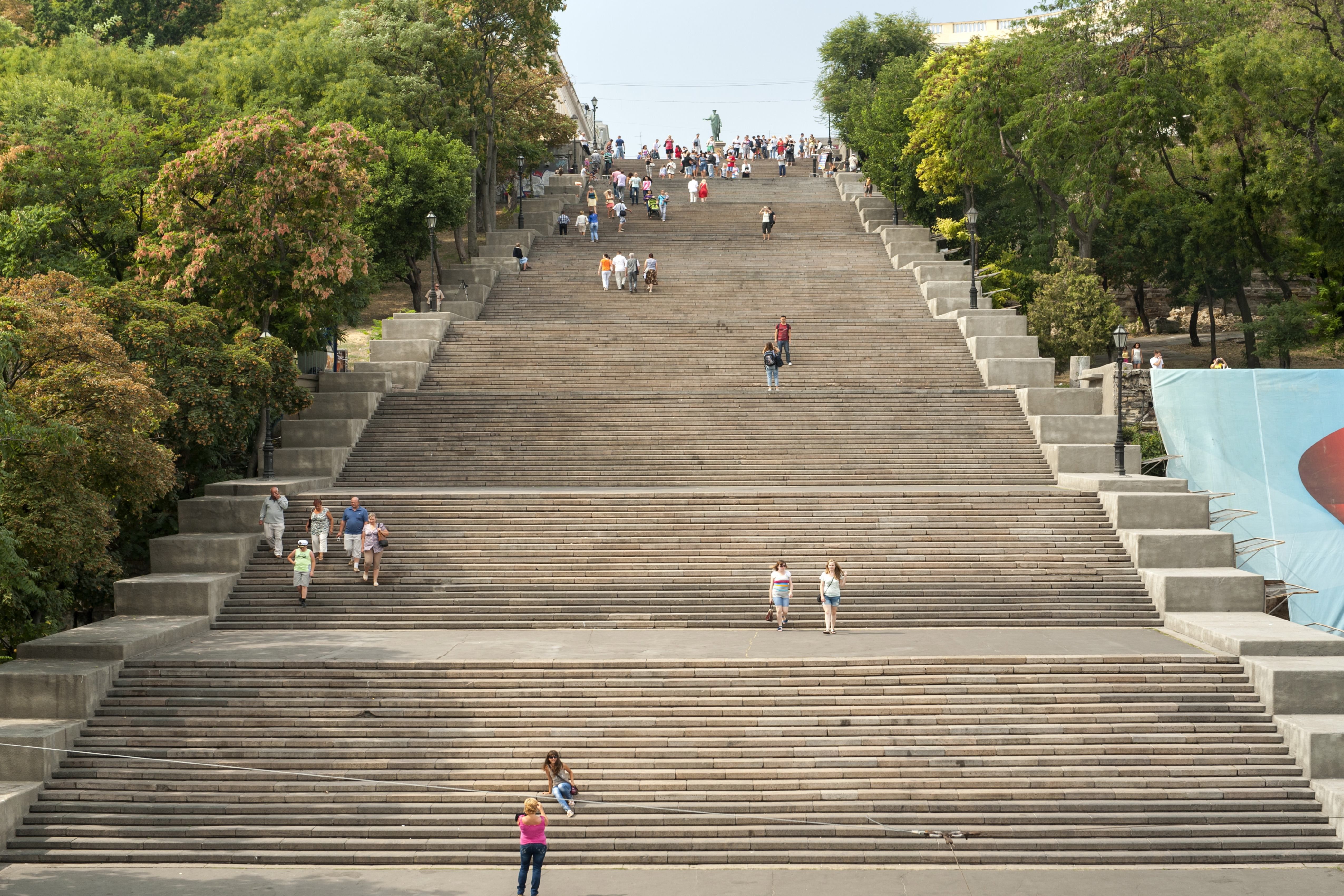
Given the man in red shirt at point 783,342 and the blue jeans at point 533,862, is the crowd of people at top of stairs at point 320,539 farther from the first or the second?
the man in red shirt at point 783,342

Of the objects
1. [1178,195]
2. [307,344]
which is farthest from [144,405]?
[1178,195]

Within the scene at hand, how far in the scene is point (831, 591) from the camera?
18.1m

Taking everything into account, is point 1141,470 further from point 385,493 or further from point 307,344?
point 307,344

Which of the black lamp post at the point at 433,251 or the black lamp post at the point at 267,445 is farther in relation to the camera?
the black lamp post at the point at 433,251

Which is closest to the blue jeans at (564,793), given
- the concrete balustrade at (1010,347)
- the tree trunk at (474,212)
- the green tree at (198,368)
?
the green tree at (198,368)

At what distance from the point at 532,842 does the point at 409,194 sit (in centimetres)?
2549

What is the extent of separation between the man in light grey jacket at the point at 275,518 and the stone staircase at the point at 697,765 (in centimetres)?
429

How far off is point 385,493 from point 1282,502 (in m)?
17.9

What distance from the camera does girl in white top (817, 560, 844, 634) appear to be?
18109 millimetres

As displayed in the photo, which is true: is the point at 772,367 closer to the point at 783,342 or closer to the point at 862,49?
the point at 783,342

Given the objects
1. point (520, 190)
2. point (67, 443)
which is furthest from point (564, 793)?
point (520, 190)

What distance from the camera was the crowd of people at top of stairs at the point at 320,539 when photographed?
19.7m

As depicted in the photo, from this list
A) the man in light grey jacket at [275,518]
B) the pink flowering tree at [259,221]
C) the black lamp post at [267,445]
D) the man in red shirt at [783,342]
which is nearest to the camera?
the man in light grey jacket at [275,518]

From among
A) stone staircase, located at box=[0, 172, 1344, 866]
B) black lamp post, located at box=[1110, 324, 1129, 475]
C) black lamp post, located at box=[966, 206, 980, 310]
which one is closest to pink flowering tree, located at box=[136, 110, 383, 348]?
stone staircase, located at box=[0, 172, 1344, 866]
